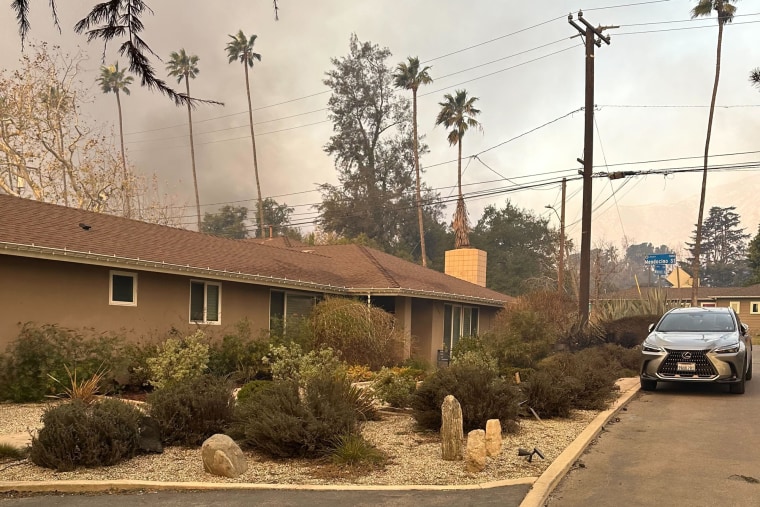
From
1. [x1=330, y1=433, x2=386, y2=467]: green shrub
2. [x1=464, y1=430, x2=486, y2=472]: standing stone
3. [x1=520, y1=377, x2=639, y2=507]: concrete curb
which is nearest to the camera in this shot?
[x1=520, y1=377, x2=639, y2=507]: concrete curb

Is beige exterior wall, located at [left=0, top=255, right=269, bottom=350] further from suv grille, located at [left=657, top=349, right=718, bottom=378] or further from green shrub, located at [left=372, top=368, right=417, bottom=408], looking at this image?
suv grille, located at [left=657, top=349, right=718, bottom=378]

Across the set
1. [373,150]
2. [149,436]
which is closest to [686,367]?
[149,436]

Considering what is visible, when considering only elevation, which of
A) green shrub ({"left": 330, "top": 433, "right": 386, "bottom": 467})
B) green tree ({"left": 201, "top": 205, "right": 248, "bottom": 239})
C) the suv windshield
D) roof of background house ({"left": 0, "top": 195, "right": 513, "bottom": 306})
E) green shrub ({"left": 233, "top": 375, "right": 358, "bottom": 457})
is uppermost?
green tree ({"left": 201, "top": 205, "right": 248, "bottom": 239})

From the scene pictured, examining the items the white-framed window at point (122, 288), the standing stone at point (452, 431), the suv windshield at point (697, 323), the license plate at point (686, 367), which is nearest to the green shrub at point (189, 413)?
the standing stone at point (452, 431)

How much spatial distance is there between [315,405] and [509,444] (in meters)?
2.42

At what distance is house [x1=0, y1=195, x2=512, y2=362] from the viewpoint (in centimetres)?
1398

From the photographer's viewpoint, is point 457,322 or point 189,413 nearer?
point 189,413

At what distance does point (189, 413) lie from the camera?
898 centimetres

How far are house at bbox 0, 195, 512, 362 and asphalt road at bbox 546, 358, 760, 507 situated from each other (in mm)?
10121

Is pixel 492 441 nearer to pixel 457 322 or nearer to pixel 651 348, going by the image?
pixel 651 348

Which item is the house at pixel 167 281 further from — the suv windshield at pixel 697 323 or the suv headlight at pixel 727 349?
the suv headlight at pixel 727 349

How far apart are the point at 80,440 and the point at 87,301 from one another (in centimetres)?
782

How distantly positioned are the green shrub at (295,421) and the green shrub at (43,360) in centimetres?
544

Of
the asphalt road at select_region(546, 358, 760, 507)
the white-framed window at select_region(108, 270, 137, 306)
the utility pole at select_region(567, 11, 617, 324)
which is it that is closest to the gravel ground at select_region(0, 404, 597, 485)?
the asphalt road at select_region(546, 358, 760, 507)
